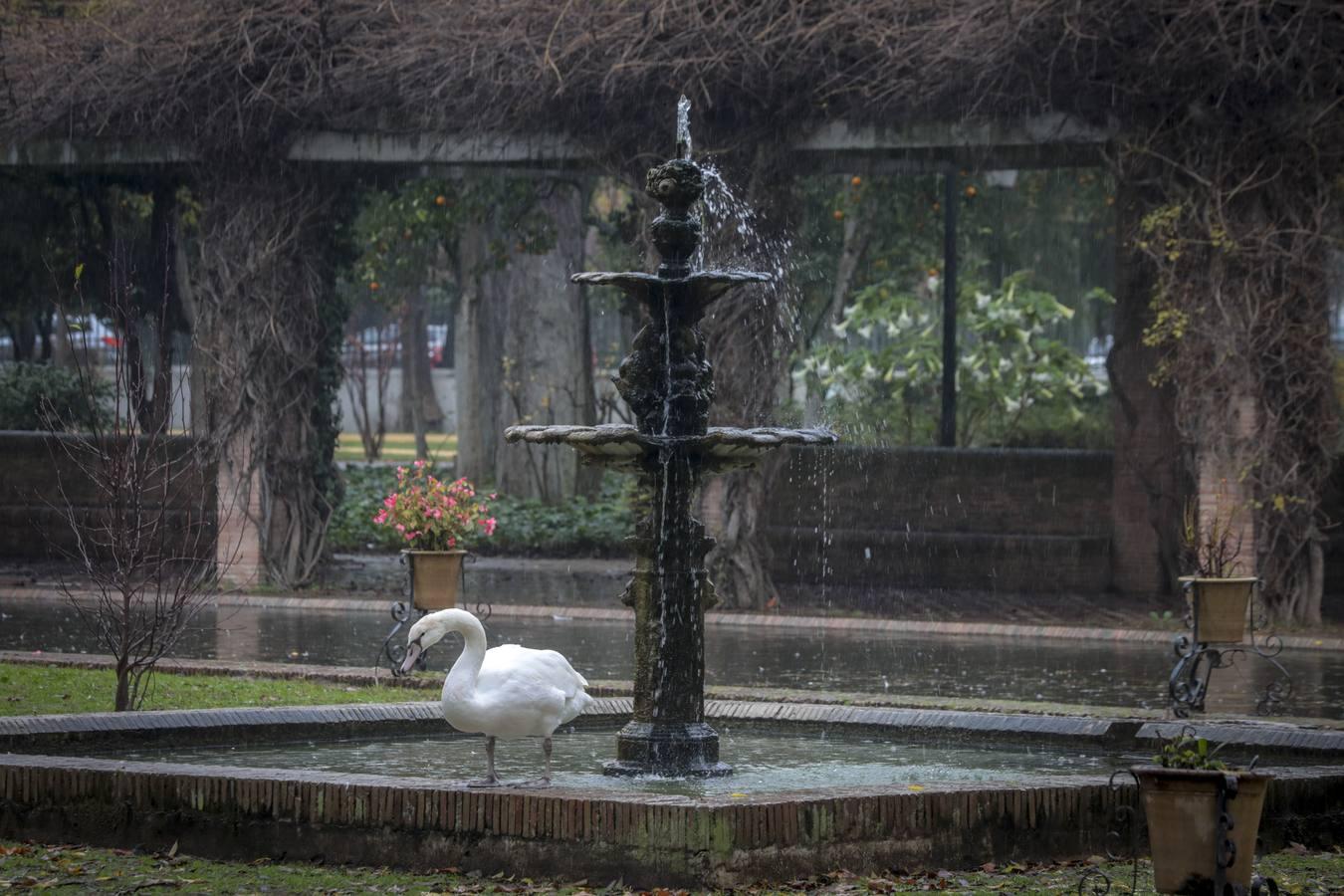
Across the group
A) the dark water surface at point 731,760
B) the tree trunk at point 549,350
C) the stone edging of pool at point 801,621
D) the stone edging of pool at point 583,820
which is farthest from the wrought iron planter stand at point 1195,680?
the tree trunk at point 549,350

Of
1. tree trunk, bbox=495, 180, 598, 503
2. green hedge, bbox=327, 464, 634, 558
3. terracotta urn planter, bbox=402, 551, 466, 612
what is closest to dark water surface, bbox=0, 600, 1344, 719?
terracotta urn planter, bbox=402, 551, 466, 612

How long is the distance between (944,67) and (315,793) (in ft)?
37.2

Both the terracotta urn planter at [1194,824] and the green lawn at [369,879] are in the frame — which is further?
the green lawn at [369,879]

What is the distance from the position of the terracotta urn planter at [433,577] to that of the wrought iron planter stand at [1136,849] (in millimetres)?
6960

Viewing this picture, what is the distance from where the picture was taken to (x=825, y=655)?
1488 centimetres

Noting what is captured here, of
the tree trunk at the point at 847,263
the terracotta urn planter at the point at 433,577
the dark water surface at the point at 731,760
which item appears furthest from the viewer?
the tree trunk at the point at 847,263

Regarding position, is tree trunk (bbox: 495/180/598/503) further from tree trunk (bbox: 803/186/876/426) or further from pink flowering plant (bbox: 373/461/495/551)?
pink flowering plant (bbox: 373/461/495/551)

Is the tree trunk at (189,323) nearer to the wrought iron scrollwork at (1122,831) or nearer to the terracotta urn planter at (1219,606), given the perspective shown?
the terracotta urn planter at (1219,606)

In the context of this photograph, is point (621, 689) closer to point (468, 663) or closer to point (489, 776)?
point (489, 776)

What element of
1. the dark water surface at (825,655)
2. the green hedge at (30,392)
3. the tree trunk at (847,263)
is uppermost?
the tree trunk at (847,263)

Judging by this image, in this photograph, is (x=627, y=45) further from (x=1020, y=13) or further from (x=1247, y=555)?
(x=1247, y=555)

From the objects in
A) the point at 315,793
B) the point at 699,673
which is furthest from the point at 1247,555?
the point at 315,793

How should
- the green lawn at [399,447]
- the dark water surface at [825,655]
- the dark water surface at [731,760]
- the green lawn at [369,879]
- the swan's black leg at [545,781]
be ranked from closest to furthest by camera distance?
the green lawn at [369,879] → the swan's black leg at [545,781] → the dark water surface at [731,760] → the dark water surface at [825,655] → the green lawn at [399,447]

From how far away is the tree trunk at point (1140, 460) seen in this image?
1992cm
